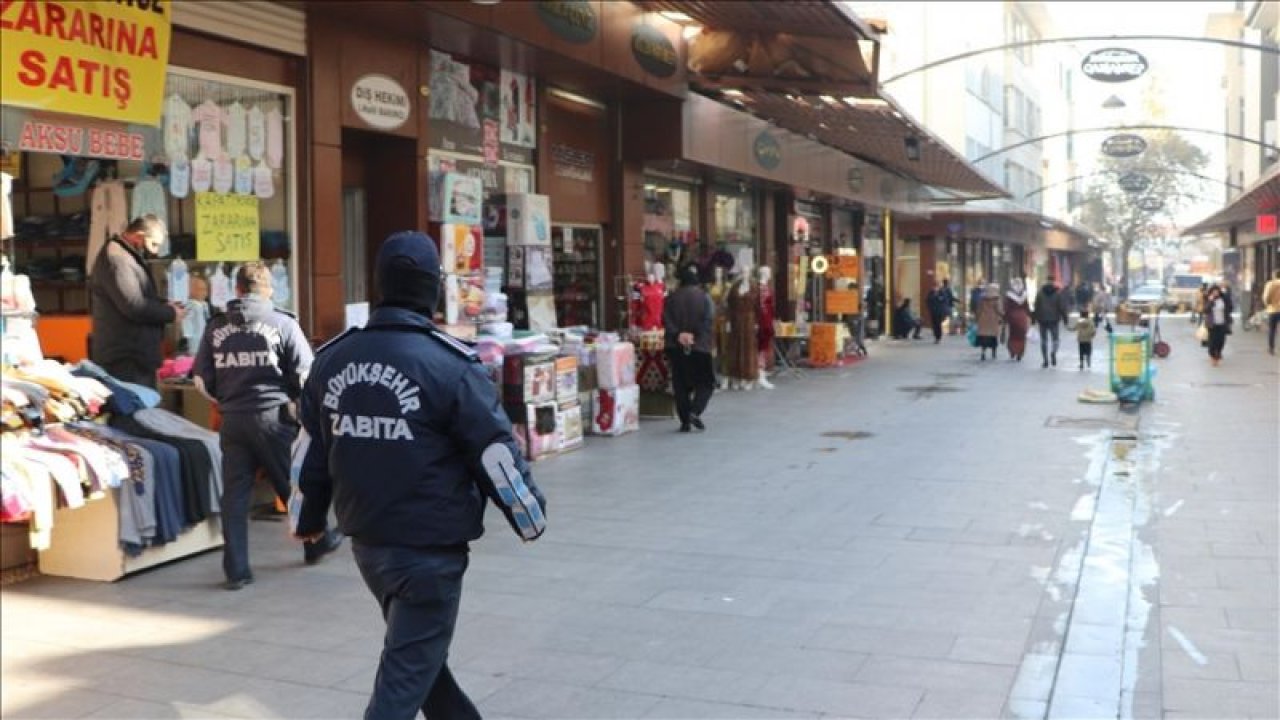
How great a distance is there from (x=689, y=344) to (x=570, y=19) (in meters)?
3.60

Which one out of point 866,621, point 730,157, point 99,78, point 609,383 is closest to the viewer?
point 866,621

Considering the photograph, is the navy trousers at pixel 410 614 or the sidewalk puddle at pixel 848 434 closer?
the navy trousers at pixel 410 614

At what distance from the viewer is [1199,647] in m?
5.59

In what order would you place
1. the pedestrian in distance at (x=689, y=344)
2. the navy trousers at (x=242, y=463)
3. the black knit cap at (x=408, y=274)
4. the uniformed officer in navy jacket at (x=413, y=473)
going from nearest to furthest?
1. the uniformed officer in navy jacket at (x=413, y=473)
2. the black knit cap at (x=408, y=274)
3. the navy trousers at (x=242, y=463)
4. the pedestrian in distance at (x=689, y=344)

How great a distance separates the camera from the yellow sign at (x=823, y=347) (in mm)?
22078

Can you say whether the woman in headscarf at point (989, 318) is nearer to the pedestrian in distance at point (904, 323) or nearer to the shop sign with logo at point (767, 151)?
the shop sign with logo at point (767, 151)

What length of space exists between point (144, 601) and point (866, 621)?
375 cm

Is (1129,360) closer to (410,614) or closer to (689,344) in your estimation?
(689,344)

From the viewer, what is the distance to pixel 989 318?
2334 centimetres

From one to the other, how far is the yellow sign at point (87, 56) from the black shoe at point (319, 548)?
315cm

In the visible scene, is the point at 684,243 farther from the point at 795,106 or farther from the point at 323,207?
the point at 323,207

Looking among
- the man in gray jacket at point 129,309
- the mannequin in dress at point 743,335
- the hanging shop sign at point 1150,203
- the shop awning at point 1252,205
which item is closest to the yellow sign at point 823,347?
the mannequin in dress at point 743,335

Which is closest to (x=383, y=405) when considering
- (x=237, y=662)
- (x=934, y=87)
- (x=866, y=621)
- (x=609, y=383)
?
(x=237, y=662)

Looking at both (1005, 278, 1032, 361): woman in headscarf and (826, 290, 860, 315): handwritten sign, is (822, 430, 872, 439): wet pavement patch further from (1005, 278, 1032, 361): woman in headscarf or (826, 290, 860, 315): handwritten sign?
(826, 290, 860, 315): handwritten sign
